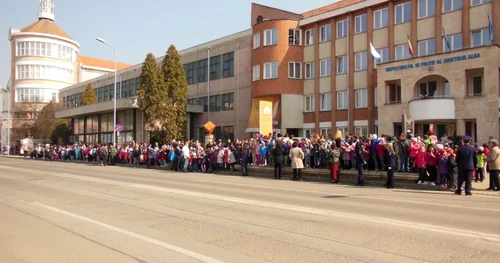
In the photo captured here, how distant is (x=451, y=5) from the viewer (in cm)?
2981

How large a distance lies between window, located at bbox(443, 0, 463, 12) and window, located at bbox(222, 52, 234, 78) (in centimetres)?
2123

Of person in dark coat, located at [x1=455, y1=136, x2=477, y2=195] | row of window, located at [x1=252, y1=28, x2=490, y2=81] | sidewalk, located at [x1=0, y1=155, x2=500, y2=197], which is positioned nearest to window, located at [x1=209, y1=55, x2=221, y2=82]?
row of window, located at [x1=252, y1=28, x2=490, y2=81]

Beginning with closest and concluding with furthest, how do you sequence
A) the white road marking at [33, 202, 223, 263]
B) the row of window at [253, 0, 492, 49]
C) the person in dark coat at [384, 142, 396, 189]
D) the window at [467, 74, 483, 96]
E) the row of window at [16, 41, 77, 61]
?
the white road marking at [33, 202, 223, 263], the person in dark coat at [384, 142, 396, 189], the window at [467, 74, 483, 96], the row of window at [253, 0, 492, 49], the row of window at [16, 41, 77, 61]

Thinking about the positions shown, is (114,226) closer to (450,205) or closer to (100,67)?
(450,205)

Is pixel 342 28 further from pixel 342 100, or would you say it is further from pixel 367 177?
pixel 367 177

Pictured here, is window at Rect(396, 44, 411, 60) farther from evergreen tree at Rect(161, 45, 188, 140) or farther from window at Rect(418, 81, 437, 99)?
evergreen tree at Rect(161, 45, 188, 140)

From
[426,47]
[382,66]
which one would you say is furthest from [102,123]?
A: [426,47]

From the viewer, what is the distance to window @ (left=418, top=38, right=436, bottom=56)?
30.9 meters

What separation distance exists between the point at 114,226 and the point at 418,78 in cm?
2557

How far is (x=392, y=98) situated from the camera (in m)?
32.8

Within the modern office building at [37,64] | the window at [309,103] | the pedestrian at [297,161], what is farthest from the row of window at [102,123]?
the modern office building at [37,64]

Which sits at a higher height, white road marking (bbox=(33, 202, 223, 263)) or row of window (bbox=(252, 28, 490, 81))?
row of window (bbox=(252, 28, 490, 81))

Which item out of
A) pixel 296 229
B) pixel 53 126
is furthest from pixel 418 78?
pixel 53 126

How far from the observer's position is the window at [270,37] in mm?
38344
